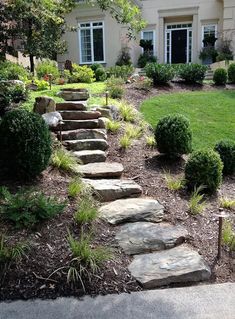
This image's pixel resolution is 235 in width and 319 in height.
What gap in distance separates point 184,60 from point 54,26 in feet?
31.2

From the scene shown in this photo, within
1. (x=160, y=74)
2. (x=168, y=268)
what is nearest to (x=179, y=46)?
(x=160, y=74)

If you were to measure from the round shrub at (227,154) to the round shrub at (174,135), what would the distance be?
508 mm

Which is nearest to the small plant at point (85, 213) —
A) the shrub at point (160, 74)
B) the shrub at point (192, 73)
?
the shrub at point (160, 74)

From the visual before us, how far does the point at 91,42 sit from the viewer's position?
21547 mm

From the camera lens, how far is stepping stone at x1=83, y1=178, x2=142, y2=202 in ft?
16.4

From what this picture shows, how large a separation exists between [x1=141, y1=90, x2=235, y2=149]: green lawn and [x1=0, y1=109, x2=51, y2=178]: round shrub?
3.48 m

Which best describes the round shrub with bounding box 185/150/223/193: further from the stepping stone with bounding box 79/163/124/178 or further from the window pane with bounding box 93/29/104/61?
the window pane with bounding box 93/29/104/61

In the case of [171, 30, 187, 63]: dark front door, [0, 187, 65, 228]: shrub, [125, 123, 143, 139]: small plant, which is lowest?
[0, 187, 65, 228]: shrub

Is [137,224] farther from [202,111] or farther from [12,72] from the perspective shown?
[12,72]

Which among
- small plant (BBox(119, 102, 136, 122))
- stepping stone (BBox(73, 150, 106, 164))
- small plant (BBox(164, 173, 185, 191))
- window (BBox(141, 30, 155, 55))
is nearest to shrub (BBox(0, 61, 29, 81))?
small plant (BBox(119, 102, 136, 122))

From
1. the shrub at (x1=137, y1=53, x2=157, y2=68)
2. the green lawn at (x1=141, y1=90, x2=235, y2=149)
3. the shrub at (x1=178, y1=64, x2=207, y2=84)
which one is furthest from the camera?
the shrub at (x1=137, y1=53, x2=157, y2=68)

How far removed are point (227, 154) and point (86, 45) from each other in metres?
17.3

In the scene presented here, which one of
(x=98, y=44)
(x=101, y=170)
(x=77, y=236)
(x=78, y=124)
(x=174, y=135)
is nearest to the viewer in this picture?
(x=77, y=236)

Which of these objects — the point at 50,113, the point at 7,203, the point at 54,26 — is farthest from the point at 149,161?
the point at 54,26
